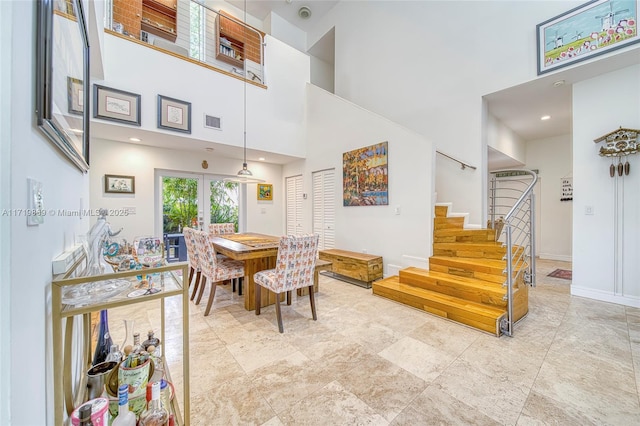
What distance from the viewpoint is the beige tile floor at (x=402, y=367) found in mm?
1487

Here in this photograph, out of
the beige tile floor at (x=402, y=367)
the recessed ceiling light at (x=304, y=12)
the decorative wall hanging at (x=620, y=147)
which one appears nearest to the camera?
the beige tile floor at (x=402, y=367)

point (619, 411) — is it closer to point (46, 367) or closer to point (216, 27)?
point (46, 367)

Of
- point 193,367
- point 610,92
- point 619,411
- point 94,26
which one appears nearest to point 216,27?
point 94,26

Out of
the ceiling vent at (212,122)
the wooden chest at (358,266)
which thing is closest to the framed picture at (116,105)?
the ceiling vent at (212,122)

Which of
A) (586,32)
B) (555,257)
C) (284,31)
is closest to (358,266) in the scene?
(586,32)

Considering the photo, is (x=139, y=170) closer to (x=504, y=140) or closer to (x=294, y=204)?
(x=294, y=204)

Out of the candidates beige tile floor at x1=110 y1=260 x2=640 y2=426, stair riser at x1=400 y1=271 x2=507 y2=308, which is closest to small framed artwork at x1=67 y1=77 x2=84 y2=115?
beige tile floor at x1=110 y1=260 x2=640 y2=426

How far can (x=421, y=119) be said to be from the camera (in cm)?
470

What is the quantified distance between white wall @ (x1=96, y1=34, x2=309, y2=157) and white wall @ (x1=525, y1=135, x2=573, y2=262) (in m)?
Result: 5.72

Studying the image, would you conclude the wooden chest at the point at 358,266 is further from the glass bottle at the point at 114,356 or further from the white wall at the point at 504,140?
the glass bottle at the point at 114,356

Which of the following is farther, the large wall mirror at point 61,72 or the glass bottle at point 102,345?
the glass bottle at point 102,345

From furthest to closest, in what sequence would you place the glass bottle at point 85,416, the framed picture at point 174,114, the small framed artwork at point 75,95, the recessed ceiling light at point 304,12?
the recessed ceiling light at point 304,12
the framed picture at point 174,114
the small framed artwork at point 75,95
the glass bottle at point 85,416

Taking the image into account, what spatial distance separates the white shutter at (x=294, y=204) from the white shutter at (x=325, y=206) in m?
0.53

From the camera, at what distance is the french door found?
4854 millimetres
